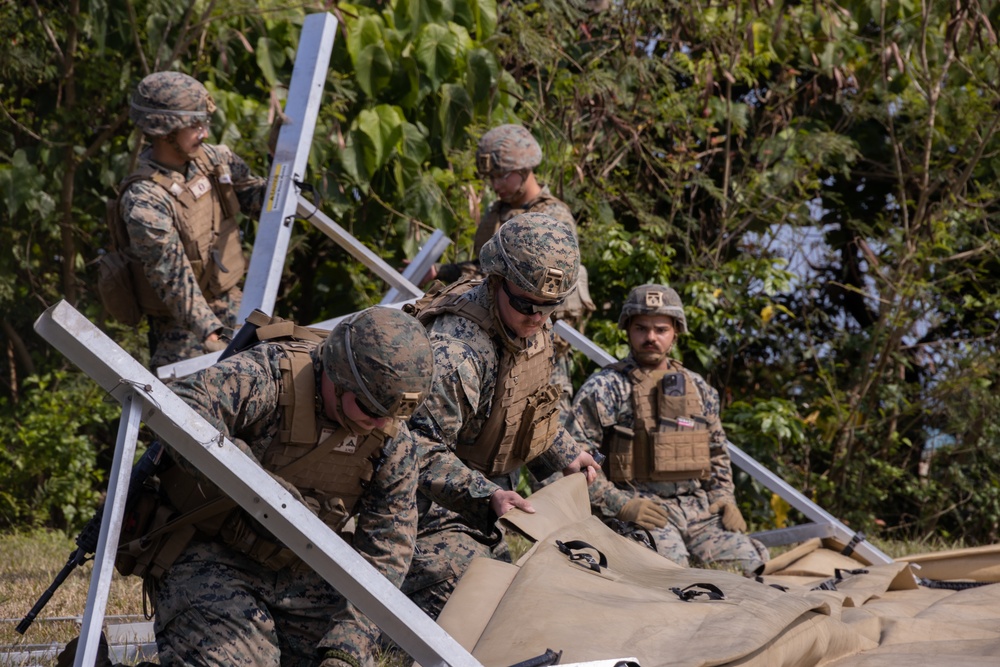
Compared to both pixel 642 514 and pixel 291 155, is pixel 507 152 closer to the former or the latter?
pixel 291 155

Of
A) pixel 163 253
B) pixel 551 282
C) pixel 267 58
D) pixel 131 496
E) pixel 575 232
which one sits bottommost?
pixel 131 496

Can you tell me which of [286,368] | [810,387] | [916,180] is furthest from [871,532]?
[286,368]

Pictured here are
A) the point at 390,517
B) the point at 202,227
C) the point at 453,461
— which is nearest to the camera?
the point at 390,517

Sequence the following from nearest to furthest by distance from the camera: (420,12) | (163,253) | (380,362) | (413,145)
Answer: (380,362) → (163,253) → (420,12) → (413,145)

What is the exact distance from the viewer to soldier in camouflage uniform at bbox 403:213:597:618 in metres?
4.13

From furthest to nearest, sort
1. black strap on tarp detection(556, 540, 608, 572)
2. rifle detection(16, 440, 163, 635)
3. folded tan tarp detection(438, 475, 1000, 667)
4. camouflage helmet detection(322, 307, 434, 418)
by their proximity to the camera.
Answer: black strap on tarp detection(556, 540, 608, 572)
rifle detection(16, 440, 163, 635)
camouflage helmet detection(322, 307, 434, 418)
folded tan tarp detection(438, 475, 1000, 667)

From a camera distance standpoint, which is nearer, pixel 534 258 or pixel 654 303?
pixel 534 258

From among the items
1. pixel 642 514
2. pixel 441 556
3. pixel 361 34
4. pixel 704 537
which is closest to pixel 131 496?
pixel 441 556

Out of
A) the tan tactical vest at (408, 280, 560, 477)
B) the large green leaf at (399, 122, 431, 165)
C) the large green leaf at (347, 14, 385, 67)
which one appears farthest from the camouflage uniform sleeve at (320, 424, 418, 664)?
the large green leaf at (347, 14, 385, 67)

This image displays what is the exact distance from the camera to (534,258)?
13.8ft

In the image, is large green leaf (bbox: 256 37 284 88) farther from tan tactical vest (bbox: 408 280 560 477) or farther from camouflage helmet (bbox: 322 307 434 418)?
camouflage helmet (bbox: 322 307 434 418)

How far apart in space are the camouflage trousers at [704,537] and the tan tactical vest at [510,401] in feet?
5.08

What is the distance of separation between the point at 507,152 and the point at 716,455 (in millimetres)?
1966

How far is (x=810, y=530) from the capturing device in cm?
633
